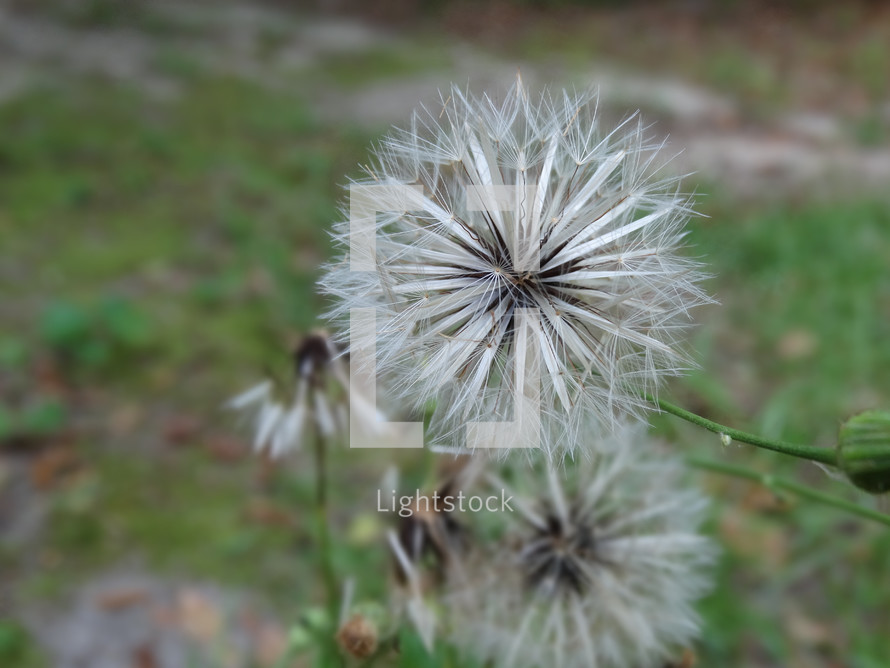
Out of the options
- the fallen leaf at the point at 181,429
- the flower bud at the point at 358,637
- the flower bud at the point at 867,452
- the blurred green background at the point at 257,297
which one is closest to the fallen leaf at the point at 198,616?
the blurred green background at the point at 257,297

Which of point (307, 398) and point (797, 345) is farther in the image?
point (797, 345)

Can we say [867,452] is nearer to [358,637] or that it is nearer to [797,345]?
[358,637]

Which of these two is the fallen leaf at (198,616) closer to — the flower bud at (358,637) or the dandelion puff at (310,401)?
the dandelion puff at (310,401)

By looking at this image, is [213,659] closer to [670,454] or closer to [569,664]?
[569,664]

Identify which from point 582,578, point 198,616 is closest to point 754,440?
point 582,578

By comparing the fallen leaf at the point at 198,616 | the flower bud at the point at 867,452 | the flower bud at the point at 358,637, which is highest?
the flower bud at the point at 867,452

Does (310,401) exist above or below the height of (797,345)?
below
